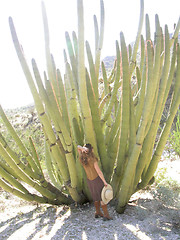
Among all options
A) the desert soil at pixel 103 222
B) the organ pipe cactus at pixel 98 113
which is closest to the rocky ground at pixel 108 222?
the desert soil at pixel 103 222

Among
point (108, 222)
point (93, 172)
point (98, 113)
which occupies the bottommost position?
point (108, 222)

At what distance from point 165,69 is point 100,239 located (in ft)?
5.78

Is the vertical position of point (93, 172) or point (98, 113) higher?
point (98, 113)

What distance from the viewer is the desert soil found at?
248cm

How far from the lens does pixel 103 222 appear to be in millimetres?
2709

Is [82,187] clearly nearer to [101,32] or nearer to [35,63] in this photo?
[35,63]

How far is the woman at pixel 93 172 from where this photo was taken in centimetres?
255

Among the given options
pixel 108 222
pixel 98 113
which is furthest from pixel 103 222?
pixel 98 113

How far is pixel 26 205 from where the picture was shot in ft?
13.9

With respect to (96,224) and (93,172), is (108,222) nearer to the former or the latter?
(96,224)

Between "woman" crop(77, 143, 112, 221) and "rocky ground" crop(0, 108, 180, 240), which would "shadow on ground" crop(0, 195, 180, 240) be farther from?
"woman" crop(77, 143, 112, 221)

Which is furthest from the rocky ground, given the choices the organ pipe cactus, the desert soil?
the organ pipe cactus

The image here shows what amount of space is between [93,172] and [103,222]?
0.57 meters

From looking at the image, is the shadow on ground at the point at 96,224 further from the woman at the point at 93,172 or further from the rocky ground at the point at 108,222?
the woman at the point at 93,172
